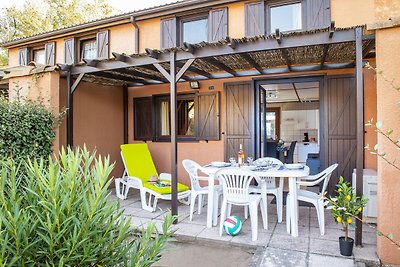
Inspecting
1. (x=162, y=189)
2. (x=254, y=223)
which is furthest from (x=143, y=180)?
(x=254, y=223)

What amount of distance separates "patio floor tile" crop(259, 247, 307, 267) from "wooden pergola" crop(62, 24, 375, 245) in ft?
2.84

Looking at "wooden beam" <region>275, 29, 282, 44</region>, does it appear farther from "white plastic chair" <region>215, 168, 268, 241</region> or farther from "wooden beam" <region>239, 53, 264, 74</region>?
"white plastic chair" <region>215, 168, 268, 241</region>

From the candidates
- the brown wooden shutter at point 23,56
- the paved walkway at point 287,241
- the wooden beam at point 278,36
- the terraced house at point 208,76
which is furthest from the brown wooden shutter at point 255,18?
the brown wooden shutter at point 23,56

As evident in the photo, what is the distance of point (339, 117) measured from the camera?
577 centimetres

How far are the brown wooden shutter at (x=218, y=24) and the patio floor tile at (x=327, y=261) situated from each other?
196 inches

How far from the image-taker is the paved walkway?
3191mm

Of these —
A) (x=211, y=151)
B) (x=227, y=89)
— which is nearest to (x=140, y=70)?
(x=227, y=89)

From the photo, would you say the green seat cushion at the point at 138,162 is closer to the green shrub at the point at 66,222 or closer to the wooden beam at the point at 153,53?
the wooden beam at the point at 153,53

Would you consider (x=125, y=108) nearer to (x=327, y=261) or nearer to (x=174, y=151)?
(x=174, y=151)

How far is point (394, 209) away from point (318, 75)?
3489 mm

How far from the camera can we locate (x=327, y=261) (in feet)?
10.4

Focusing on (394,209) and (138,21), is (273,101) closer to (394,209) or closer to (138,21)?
(138,21)

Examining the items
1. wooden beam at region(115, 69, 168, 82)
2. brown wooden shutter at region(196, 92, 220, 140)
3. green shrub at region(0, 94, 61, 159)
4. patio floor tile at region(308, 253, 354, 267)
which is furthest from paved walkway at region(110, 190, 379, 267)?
wooden beam at region(115, 69, 168, 82)

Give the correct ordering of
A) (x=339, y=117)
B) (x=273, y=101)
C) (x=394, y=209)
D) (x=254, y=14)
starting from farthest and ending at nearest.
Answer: (x=273, y=101) < (x=254, y=14) < (x=339, y=117) < (x=394, y=209)
